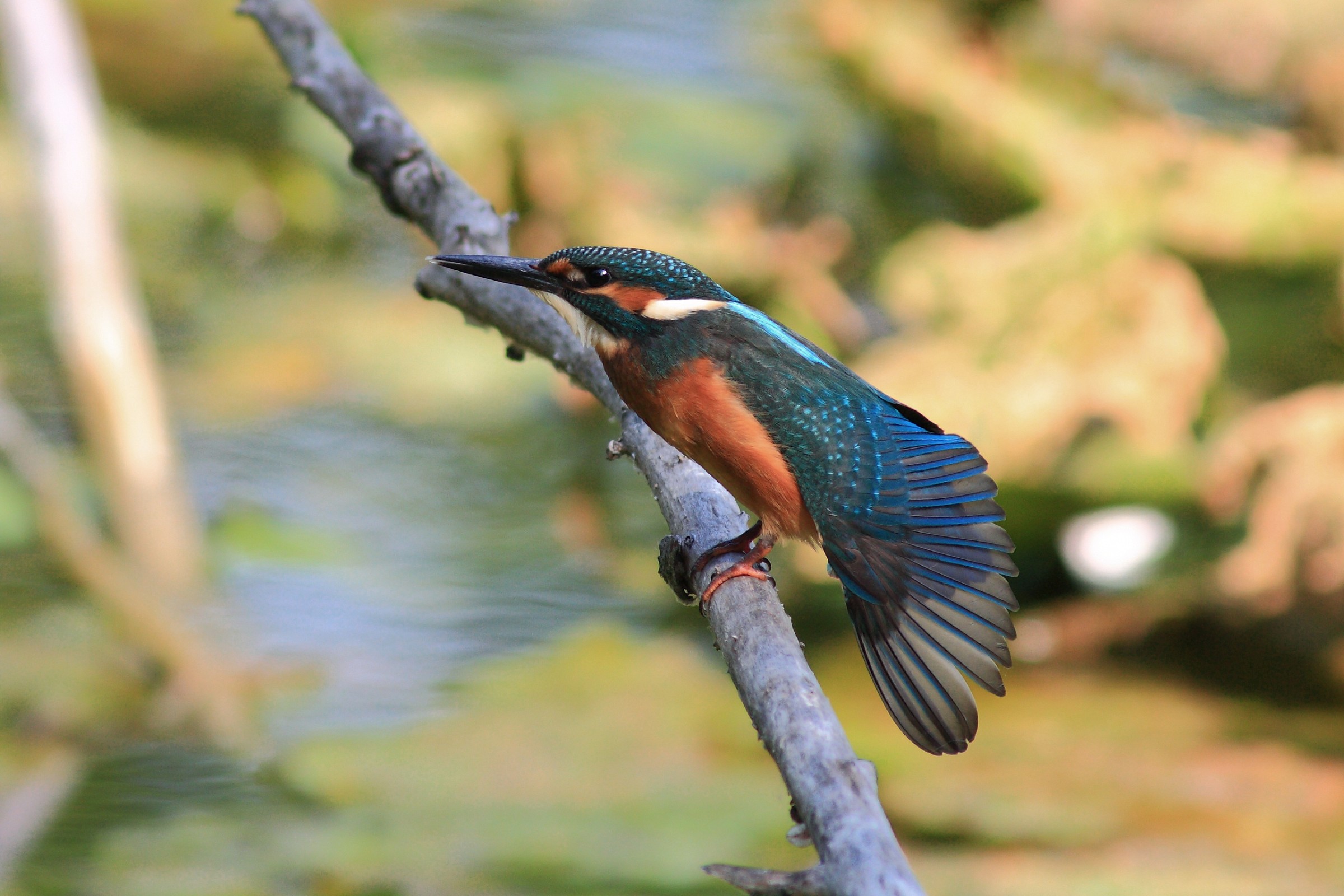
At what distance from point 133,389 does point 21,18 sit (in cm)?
111

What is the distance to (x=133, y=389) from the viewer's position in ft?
12.7

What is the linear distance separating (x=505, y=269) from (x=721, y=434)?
288mm

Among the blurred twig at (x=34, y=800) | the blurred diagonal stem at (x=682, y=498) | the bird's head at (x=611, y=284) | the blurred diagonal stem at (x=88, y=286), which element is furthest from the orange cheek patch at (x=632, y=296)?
the blurred diagonal stem at (x=88, y=286)

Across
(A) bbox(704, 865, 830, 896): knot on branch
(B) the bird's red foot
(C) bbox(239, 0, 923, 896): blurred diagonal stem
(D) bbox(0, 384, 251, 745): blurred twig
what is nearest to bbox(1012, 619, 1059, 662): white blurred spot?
(D) bbox(0, 384, 251, 745): blurred twig

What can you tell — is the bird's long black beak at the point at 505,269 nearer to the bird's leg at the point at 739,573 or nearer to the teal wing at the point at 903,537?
the teal wing at the point at 903,537

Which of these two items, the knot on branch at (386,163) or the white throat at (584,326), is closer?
the white throat at (584,326)

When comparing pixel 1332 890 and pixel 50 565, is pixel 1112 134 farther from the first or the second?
pixel 50 565

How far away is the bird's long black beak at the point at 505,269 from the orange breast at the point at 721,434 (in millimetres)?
131

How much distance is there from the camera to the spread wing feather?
125 cm

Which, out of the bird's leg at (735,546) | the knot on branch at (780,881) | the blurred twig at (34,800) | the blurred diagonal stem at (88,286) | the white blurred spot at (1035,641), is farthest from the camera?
the blurred diagonal stem at (88,286)

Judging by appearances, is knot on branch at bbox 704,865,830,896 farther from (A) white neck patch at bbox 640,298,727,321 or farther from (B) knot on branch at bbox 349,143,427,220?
(B) knot on branch at bbox 349,143,427,220

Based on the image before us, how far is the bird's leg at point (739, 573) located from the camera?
131 centimetres

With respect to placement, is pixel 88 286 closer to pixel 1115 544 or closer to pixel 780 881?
pixel 1115 544

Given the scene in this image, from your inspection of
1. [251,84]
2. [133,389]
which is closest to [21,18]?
[133,389]
